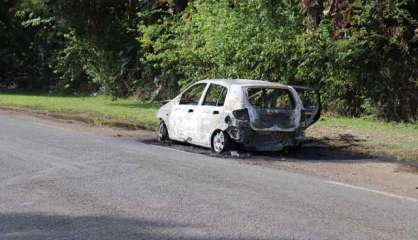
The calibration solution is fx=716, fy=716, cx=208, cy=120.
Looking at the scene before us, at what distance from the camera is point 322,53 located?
816 inches

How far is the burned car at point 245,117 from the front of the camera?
548 inches

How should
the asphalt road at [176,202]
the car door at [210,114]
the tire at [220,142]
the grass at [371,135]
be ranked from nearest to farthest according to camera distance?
the asphalt road at [176,202], the tire at [220,142], the car door at [210,114], the grass at [371,135]

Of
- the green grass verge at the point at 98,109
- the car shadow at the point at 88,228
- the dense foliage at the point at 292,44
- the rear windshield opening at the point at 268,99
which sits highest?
the dense foliage at the point at 292,44

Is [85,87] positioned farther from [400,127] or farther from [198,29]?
[400,127]

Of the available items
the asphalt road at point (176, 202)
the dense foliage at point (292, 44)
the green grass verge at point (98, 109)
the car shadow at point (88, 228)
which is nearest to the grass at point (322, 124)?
the green grass verge at point (98, 109)

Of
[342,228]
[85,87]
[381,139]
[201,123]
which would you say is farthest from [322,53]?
[85,87]

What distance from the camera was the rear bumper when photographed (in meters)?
13.9

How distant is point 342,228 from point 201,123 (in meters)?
7.47

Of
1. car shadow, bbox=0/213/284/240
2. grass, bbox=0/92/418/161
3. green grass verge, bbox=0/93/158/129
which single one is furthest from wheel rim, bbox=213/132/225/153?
car shadow, bbox=0/213/284/240

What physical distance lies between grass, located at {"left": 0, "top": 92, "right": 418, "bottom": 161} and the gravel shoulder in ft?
1.36

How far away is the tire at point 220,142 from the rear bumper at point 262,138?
0.44ft

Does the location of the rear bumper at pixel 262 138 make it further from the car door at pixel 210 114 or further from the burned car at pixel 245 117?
the car door at pixel 210 114

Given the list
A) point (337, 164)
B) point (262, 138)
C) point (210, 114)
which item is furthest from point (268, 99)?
point (337, 164)

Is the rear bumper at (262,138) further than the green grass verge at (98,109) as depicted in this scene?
No
